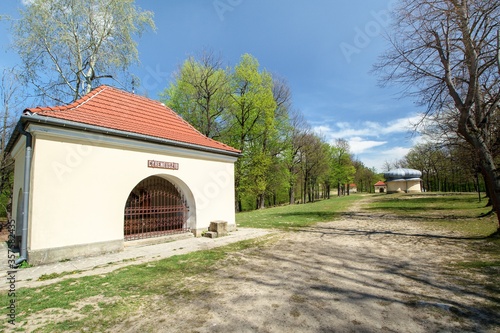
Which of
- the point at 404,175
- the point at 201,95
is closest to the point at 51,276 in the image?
the point at 201,95

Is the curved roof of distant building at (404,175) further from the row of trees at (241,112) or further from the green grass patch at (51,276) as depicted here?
the green grass patch at (51,276)

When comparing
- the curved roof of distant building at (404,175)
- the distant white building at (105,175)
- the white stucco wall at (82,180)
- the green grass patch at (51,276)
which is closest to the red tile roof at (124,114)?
the distant white building at (105,175)

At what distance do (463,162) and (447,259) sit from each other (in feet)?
39.5

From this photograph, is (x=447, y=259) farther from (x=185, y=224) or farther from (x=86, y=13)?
(x=86, y=13)

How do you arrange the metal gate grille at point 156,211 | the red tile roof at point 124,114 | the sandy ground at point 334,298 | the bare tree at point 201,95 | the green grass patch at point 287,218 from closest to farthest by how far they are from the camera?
1. the sandy ground at point 334,298
2. the red tile roof at point 124,114
3. the metal gate grille at point 156,211
4. the green grass patch at point 287,218
5. the bare tree at point 201,95

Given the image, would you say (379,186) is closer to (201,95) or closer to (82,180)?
(201,95)

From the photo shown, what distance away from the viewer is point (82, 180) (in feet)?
23.3

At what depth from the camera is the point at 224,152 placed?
36.1 feet

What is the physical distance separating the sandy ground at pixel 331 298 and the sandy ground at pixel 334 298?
0.04 ft

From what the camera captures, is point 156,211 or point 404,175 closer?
point 156,211

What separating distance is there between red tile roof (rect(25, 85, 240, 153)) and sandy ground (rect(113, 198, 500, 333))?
5338 mm

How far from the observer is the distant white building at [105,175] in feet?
21.2

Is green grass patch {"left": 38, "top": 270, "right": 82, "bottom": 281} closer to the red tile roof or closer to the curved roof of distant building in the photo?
the red tile roof

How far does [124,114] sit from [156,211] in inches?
158
